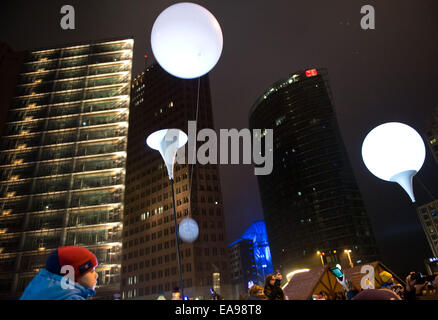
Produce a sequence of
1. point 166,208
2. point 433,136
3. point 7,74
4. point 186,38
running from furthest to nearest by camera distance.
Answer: point 433,136
point 166,208
point 7,74
point 186,38

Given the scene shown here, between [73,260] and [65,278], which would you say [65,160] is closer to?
[73,260]

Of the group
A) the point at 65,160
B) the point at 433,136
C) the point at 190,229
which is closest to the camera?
the point at 65,160

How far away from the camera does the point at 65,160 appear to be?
1626 inches

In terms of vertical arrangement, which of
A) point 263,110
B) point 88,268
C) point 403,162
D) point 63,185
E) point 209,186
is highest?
point 263,110

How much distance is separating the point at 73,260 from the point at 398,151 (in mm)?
6050

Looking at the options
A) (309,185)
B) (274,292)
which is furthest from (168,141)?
(309,185)

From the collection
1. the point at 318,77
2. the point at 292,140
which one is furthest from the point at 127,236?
the point at 318,77

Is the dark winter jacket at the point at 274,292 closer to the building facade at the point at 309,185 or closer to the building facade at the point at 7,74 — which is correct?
the building facade at the point at 7,74

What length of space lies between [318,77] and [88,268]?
106m

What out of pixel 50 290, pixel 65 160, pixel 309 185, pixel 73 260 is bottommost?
pixel 50 290

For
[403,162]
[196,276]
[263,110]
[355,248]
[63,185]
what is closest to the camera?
[403,162]

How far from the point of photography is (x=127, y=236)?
271 ft

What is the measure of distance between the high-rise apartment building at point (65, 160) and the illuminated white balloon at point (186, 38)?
34.8 metres

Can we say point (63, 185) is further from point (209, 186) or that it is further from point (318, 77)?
point (318, 77)
